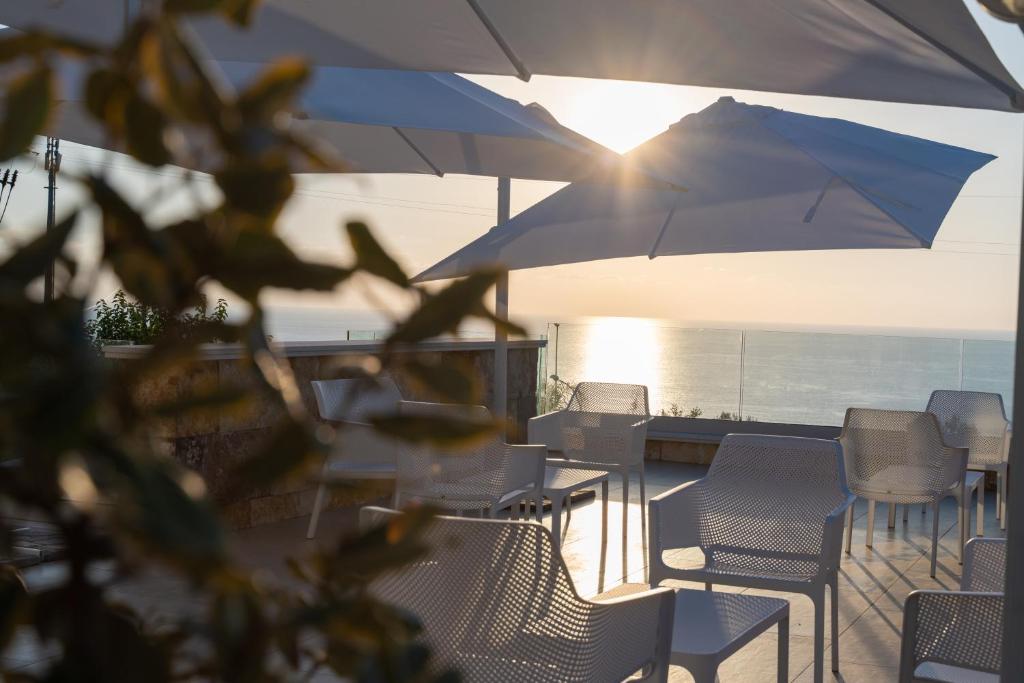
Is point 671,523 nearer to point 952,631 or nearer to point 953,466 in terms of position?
point 952,631

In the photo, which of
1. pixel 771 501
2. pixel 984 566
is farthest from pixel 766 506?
pixel 984 566

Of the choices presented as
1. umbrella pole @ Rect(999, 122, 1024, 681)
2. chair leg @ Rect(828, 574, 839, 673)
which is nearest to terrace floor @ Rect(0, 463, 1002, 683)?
chair leg @ Rect(828, 574, 839, 673)

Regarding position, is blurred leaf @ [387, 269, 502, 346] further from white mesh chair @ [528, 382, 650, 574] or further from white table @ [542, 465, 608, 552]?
white mesh chair @ [528, 382, 650, 574]

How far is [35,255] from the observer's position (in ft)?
1.09

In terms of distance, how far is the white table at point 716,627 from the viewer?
2664mm

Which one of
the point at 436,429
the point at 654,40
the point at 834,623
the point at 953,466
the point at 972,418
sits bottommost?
the point at 834,623

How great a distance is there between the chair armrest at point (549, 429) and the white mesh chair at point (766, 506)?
1950 mm

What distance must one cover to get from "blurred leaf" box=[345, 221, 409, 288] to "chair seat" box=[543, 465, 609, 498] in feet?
15.0

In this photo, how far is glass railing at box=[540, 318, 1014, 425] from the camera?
8211 mm

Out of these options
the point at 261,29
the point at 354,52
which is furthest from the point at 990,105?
the point at 261,29

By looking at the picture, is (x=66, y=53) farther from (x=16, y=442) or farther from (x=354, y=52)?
(x=354, y=52)

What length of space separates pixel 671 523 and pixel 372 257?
3.33m

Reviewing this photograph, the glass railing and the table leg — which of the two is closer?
the table leg

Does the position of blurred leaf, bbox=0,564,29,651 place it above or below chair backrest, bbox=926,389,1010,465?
above
